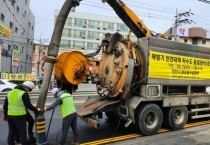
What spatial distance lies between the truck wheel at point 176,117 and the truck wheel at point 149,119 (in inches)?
14.1

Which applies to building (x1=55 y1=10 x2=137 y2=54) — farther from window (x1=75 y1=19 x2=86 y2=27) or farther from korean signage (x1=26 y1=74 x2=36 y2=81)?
korean signage (x1=26 y1=74 x2=36 y2=81)

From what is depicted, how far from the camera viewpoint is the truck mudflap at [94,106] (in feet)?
27.1

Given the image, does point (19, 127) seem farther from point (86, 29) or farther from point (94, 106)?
point (86, 29)

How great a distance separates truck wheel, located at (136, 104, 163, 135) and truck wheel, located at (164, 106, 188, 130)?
14.1 inches

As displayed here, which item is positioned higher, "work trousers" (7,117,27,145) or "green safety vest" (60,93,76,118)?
"green safety vest" (60,93,76,118)

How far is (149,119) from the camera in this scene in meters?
8.91

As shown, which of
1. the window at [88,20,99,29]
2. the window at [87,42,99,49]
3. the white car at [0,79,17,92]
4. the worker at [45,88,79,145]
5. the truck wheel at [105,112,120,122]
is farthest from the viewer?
the window at [88,20,99,29]

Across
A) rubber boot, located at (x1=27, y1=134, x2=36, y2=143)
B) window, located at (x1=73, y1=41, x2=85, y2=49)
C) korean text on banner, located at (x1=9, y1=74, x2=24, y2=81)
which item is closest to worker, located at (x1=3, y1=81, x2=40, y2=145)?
rubber boot, located at (x1=27, y1=134, x2=36, y2=143)

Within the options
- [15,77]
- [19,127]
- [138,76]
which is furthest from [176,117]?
[15,77]

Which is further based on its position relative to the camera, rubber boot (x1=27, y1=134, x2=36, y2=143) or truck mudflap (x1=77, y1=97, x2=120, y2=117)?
truck mudflap (x1=77, y1=97, x2=120, y2=117)

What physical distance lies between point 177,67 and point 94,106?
3.01 m

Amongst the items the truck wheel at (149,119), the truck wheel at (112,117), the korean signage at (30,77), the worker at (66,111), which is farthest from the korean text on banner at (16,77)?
the worker at (66,111)

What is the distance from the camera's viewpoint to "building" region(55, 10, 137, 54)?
69062 mm

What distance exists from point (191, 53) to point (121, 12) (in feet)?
8.99
